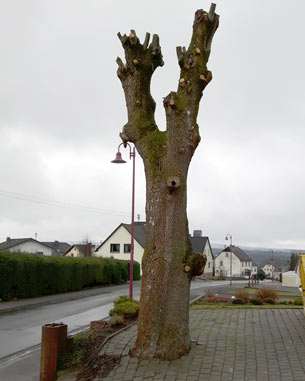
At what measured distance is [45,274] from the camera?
25109mm

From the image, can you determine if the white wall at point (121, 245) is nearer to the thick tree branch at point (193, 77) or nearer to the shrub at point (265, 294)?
the shrub at point (265, 294)

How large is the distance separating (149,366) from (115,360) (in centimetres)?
72

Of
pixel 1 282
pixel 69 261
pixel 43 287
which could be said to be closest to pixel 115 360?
pixel 1 282

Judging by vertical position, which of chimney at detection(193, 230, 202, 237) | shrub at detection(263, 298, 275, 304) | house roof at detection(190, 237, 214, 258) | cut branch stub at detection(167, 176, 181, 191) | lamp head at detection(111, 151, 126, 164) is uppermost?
chimney at detection(193, 230, 202, 237)

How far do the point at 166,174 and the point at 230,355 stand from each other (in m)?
3.18

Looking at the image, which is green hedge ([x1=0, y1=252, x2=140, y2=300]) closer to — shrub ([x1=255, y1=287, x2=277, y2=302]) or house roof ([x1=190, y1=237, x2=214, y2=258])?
shrub ([x1=255, y1=287, x2=277, y2=302])

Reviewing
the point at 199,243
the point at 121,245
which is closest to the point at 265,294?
the point at 121,245

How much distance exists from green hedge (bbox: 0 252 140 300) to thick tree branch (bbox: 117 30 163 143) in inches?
639

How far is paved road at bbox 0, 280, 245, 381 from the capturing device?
874 centimetres

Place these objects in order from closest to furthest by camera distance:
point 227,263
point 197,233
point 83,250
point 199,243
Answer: point 199,243 → point 83,250 → point 197,233 → point 227,263

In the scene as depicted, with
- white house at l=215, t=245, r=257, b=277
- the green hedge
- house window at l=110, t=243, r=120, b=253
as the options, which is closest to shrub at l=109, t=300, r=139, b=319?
the green hedge

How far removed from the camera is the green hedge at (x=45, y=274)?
2194 centimetres

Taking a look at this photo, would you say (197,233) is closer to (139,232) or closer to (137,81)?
(139,232)

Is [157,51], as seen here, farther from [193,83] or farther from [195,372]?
[195,372]
